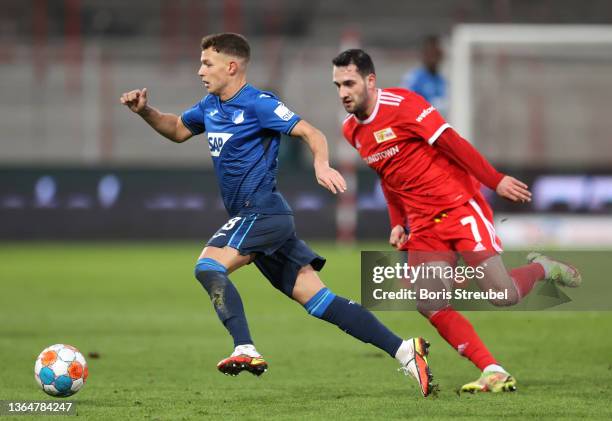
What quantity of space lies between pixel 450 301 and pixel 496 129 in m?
13.6

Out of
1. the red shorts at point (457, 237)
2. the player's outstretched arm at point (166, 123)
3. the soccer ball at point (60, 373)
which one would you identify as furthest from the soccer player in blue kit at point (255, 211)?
the soccer ball at point (60, 373)

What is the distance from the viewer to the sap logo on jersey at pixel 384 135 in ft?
22.0

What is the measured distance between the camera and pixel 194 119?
688cm

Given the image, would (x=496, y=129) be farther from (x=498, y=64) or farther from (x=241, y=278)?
(x=241, y=278)

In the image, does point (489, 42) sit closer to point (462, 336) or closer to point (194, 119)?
point (194, 119)

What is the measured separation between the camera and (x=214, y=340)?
30.5 feet

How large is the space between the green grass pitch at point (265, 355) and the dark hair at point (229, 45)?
1.89 m

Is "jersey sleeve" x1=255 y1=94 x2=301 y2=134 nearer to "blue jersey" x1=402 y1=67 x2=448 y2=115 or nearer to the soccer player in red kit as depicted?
the soccer player in red kit

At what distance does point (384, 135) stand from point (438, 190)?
442 millimetres

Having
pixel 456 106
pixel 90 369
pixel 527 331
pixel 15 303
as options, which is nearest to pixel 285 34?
pixel 456 106

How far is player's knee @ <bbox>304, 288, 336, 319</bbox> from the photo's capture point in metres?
6.50

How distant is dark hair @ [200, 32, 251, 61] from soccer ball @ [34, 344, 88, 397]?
1.87m

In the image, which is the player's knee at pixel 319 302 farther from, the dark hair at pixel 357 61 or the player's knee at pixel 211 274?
the dark hair at pixel 357 61

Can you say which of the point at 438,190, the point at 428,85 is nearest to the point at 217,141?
the point at 438,190
